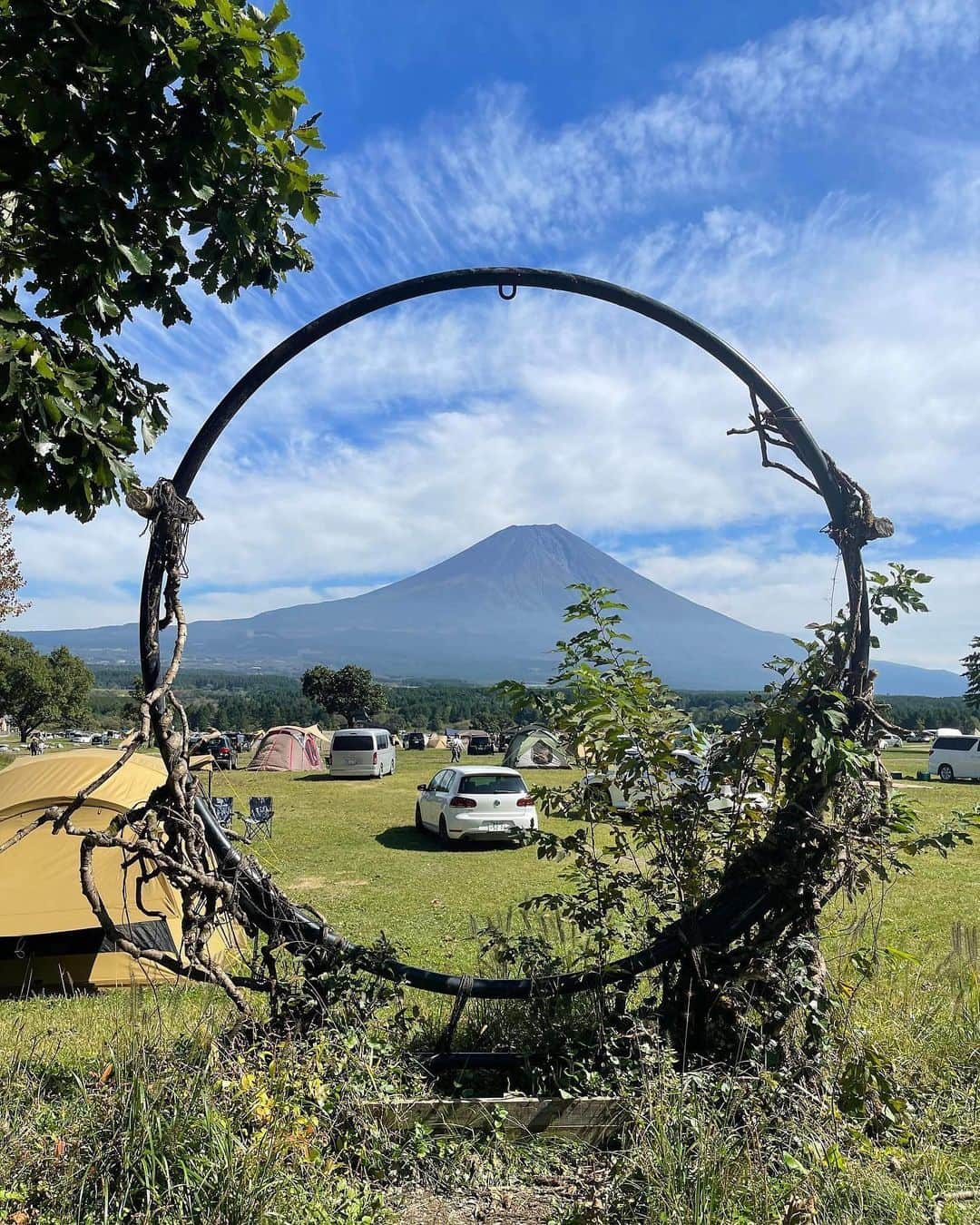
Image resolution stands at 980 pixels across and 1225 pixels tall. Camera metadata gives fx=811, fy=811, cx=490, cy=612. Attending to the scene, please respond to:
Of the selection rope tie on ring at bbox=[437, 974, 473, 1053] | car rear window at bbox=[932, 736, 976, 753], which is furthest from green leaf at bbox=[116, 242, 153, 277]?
car rear window at bbox=[932, 736, 976, 753]

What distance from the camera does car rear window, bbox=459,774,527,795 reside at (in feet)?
41.9

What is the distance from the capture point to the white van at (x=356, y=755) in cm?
2467

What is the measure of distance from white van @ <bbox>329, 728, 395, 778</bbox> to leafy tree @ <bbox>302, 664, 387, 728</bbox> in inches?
929

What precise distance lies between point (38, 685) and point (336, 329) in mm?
41995

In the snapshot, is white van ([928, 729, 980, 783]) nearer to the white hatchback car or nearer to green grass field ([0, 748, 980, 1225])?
the white hatchback car

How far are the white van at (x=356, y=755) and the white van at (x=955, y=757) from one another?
16.5m

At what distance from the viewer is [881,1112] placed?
3.03 metres

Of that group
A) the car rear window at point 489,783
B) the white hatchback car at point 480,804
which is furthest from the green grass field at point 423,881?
the car rear window at point 489,783

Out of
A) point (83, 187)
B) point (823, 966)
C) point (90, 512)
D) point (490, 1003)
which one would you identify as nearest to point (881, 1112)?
point (823, 966)

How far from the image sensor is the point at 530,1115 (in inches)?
123

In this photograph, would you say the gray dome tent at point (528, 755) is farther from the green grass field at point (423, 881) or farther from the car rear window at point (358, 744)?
the green grass field at point (423, 881)

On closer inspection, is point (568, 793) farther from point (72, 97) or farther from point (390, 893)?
point (390, 893)

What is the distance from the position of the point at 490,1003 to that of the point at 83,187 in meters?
3.69

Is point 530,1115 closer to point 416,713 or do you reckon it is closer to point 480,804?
point 480,804
